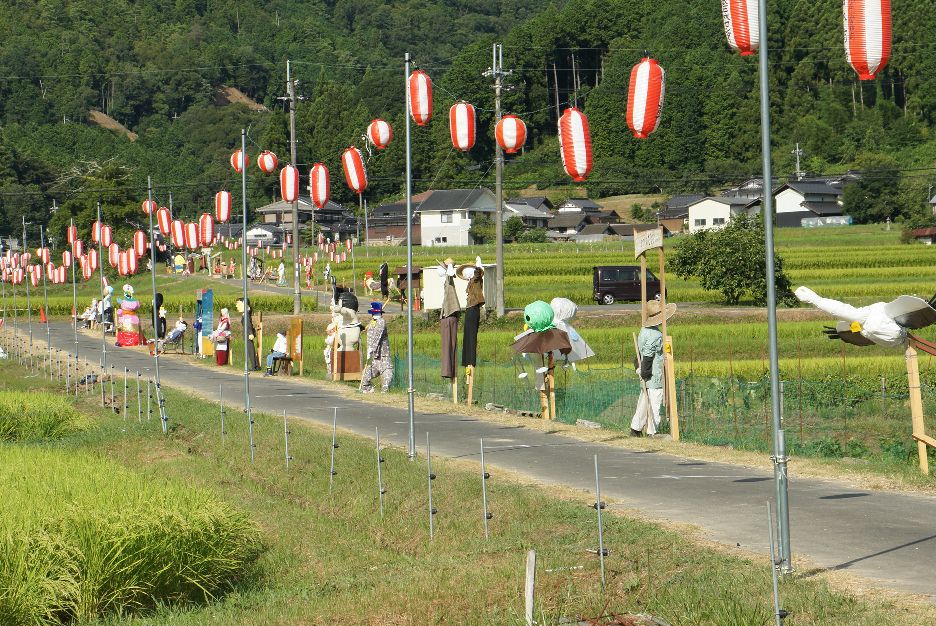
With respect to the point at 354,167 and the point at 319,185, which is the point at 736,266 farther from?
the point at 354,167

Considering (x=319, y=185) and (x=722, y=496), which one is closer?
(x=722, y=496)

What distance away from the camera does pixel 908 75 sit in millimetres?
99812

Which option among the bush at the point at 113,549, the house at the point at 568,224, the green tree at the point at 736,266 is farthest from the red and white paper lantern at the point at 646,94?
the house at the point at 568,224

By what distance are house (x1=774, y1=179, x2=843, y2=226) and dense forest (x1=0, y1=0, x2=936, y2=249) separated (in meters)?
2.87

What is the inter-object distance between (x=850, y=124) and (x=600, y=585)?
3908 inches

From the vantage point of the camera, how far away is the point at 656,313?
19.3m

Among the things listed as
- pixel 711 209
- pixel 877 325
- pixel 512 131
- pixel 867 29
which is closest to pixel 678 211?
pixel 711 209

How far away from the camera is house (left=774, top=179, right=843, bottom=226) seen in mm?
92438

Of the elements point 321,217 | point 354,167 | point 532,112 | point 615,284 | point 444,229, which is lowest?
point 615,284

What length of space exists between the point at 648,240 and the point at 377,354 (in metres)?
8.99

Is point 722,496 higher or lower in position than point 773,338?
lower

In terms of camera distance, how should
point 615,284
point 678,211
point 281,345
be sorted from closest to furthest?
point 281,345 < point 615,284 < point 678,211

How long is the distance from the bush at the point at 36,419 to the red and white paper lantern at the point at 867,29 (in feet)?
50.6

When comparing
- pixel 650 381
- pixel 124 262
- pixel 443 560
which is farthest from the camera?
pixel 124 262
